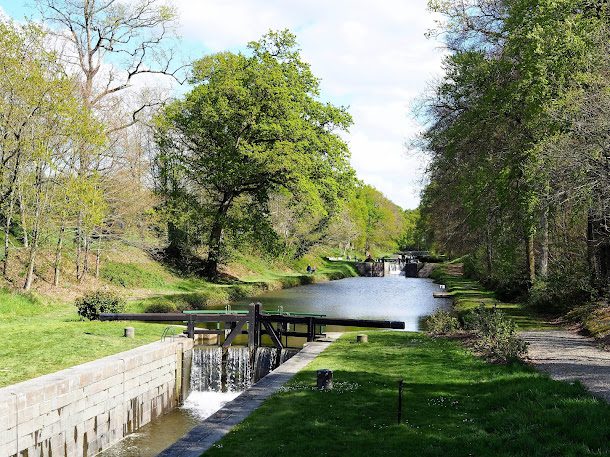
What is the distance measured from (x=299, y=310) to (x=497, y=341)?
18.7 metres

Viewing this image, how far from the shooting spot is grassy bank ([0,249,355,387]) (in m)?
14.8

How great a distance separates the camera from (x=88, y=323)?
839 inches

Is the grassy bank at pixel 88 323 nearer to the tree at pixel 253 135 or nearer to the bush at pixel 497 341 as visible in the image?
the tree at pixel 253 135

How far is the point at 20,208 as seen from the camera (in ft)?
83.5

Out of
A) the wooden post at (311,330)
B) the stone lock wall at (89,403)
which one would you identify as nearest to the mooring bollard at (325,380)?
the stone lock wall at (89,403)

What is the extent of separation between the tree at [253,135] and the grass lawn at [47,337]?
1625cm

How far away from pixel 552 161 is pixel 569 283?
785 cm

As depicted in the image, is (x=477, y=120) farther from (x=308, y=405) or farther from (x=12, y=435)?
(x=12, y=435)

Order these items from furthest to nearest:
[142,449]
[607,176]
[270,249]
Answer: [270,249], [607,176], [142,449]

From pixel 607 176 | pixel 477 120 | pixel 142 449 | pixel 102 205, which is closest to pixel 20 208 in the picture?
pixel 102 205

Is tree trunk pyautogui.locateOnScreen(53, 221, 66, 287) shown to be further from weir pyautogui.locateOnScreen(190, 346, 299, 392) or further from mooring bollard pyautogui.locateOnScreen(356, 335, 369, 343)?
mooring bollard pyautogui.locateOnScreen(356, 335, 369, 343)

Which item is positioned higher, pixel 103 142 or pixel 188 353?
pixel 103 142

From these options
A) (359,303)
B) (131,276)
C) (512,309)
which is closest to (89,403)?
(512,309)

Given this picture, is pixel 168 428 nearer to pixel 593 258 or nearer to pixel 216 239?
pixel 593 258
